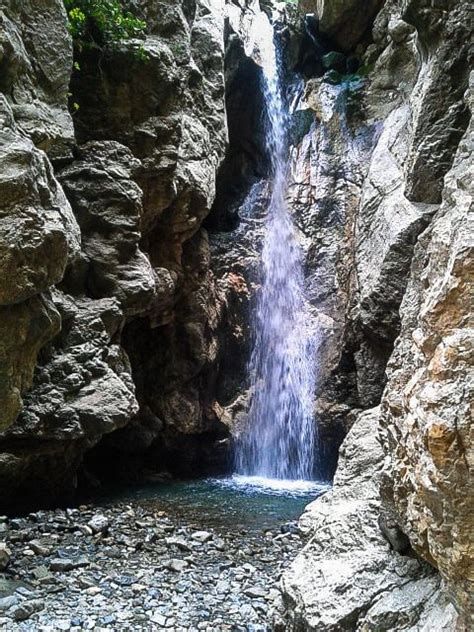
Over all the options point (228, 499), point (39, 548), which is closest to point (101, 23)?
point (39, 548)

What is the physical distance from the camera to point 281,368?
16078 mm

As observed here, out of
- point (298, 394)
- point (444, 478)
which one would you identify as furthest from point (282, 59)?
point (444, 478)

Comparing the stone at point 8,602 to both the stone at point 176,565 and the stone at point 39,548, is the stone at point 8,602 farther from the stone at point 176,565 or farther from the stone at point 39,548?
the stone at point 176,565

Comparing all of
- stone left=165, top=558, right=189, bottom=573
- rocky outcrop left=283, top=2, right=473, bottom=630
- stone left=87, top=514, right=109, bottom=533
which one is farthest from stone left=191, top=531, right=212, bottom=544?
rocky outcrop left=283, top=2, right=473, bottom=630

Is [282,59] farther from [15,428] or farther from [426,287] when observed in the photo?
[426,287]

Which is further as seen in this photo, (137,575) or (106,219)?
(106,219)

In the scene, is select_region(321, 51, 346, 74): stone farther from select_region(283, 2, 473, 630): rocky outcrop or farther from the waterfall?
select_region(283, 2, 473, 630): rocky outcrop

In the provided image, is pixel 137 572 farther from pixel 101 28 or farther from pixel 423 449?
pixel 101 28

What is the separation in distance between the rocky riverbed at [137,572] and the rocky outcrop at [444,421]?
207cm

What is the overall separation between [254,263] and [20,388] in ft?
34.0

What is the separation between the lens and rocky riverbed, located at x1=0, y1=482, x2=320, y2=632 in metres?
5.11

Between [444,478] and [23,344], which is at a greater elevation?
[23,344]

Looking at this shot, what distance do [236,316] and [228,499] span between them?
6335mm

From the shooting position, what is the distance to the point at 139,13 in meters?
11.5
